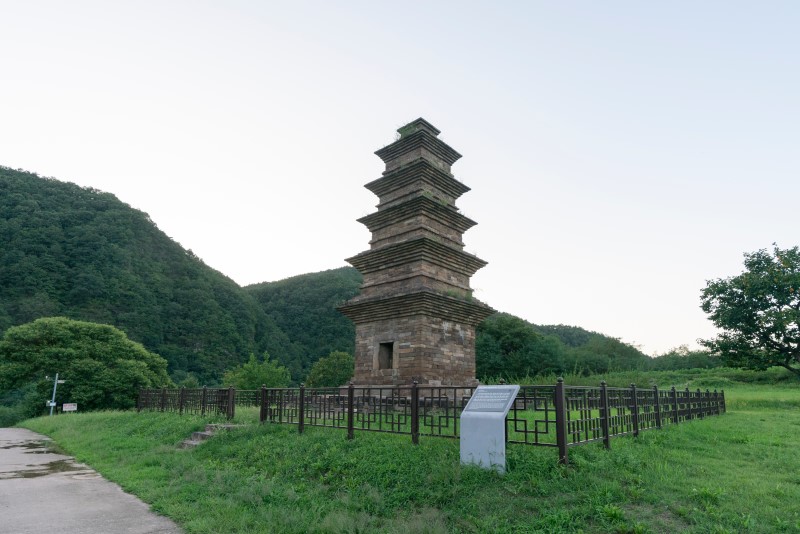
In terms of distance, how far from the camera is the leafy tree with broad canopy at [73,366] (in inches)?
950

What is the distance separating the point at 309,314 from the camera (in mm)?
61906

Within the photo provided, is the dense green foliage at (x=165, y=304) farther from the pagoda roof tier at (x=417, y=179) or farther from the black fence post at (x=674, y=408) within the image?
the black fence post at (x=674, y=408)

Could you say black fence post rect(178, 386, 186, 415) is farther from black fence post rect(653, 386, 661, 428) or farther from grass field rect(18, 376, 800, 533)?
black fence post rect(653, 386, 661, 428)

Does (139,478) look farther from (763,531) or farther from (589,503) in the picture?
(763,531)

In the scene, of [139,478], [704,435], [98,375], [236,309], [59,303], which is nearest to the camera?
[139,478]

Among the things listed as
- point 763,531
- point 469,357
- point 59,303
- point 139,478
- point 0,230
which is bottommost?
point 139,478

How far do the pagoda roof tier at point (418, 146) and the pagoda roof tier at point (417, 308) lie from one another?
17.0 ft

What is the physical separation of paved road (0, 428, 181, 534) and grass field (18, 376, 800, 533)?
31 cm

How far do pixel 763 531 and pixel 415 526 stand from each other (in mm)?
3330

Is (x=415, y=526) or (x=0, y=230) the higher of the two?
(x=0, y=230)

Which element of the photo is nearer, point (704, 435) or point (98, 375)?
point (704, 435)

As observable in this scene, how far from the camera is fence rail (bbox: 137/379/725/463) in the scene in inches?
256

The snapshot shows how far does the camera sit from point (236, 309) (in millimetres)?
55688

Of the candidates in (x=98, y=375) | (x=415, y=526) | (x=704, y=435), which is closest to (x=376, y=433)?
(x=415, y=526)
